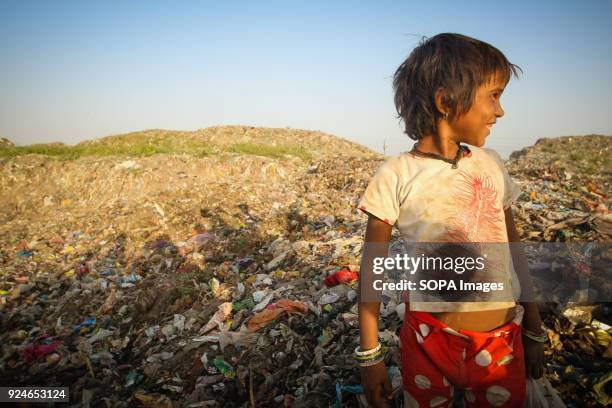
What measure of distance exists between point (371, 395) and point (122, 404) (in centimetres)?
226

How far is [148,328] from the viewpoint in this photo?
3590 mm

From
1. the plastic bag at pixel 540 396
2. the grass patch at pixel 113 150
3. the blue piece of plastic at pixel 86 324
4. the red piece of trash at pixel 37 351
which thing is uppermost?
the grass patch at pixel 113 150

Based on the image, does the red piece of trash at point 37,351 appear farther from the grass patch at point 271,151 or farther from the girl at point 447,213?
the grass patch at point 271,151

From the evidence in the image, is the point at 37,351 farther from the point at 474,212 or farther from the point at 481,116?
the point at 481,116

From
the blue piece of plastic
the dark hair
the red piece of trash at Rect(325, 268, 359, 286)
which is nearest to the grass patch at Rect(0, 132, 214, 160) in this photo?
the blue piece of plastic

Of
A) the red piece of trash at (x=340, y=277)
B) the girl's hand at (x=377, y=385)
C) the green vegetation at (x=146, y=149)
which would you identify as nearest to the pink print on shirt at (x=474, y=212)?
the girl's hand at (x=377, y=385)

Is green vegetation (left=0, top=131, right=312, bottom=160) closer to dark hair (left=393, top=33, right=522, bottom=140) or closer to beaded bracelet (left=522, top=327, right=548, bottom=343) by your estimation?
dark hair (left=393, top=33, right=522, bottom=140)

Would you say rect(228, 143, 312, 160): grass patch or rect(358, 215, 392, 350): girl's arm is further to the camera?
rect(228, 143, 312, 160): grass patch

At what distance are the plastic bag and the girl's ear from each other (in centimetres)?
116

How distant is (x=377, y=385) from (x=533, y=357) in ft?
2.24

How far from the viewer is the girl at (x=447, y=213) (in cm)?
115

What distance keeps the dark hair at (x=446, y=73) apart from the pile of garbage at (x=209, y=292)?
1.67 m

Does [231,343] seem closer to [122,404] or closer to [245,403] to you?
[245,403]

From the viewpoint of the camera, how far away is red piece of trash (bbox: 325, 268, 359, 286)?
11.2 feet
